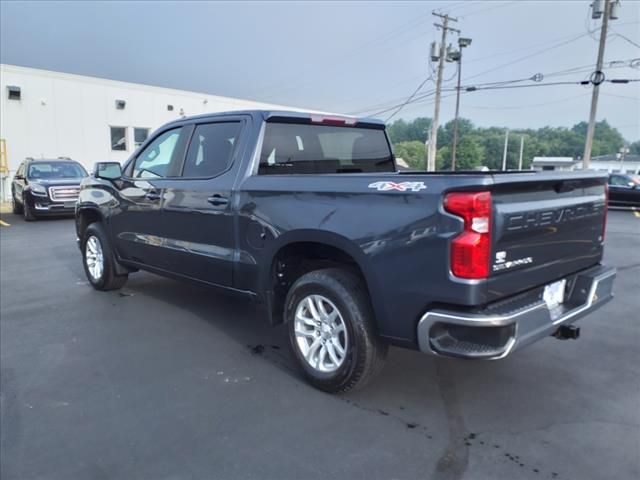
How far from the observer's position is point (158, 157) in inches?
198

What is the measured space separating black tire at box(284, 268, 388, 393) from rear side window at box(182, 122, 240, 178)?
1386 mm

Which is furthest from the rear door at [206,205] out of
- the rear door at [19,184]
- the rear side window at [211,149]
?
the rear door at [19,184]

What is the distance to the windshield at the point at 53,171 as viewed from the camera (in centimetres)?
1442

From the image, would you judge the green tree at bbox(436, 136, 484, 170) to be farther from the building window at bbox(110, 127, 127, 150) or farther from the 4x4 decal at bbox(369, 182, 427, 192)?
the 4x4 decal at bbox(369, 182, 427, 192)

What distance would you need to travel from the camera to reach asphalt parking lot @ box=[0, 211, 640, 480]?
2664 millimetres

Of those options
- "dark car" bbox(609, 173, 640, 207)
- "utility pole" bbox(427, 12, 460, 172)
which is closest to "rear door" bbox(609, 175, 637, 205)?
"dark car" bbox(609, 173, 640, 207)

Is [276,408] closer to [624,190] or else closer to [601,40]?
[624,190]

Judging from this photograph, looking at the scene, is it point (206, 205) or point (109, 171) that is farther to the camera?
point (109, 171)

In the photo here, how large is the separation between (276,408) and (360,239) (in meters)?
1.24

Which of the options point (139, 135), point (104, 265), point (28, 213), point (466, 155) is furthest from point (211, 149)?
point (466, 155)

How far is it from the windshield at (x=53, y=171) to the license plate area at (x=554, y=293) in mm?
14311

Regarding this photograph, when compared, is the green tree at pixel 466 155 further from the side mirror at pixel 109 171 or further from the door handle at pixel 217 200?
the door handle at pixel 217 200

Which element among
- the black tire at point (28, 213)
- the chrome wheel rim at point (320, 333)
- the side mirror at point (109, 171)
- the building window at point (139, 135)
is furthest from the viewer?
the building window at point (139, 135)

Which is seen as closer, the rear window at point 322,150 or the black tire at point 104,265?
the rear window at point 322,150
